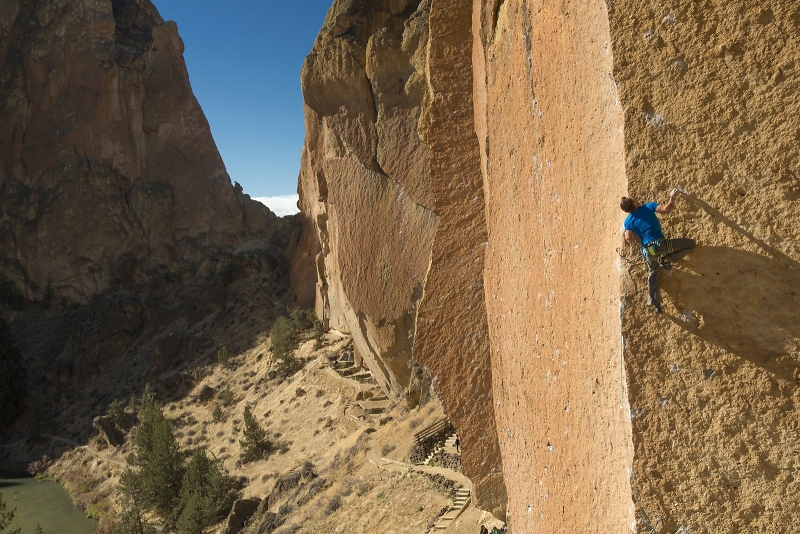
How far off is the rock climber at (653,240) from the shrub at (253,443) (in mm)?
22685

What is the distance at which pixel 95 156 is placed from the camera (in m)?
48.4

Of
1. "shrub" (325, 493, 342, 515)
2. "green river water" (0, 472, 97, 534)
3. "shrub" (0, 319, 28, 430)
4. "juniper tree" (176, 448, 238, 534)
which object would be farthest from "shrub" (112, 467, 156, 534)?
"shrub" (0, 319, 28, 430)

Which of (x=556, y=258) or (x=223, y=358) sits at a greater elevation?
(x=556, y=258)

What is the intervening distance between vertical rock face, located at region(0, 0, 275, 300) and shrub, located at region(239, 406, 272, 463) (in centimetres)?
2775

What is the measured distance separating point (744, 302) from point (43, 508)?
102ft

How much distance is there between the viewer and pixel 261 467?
22.7 metres

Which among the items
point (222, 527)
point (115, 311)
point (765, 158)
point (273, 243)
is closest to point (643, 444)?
point (765, 158)

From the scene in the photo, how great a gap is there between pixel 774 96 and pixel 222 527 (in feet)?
67.5

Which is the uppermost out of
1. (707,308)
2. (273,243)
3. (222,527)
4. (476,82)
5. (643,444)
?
(273,243)

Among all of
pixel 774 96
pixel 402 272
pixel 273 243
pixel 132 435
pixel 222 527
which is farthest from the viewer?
pixel 273 243

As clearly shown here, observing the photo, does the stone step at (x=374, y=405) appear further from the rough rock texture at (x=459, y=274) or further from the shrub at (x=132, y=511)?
the rough rock texture at (x=459, y=274)

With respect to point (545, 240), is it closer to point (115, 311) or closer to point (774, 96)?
point (774, 96)

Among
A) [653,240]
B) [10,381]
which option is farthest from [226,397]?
[653,240]

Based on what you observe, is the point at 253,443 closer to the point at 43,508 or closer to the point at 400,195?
the point at 43,508
